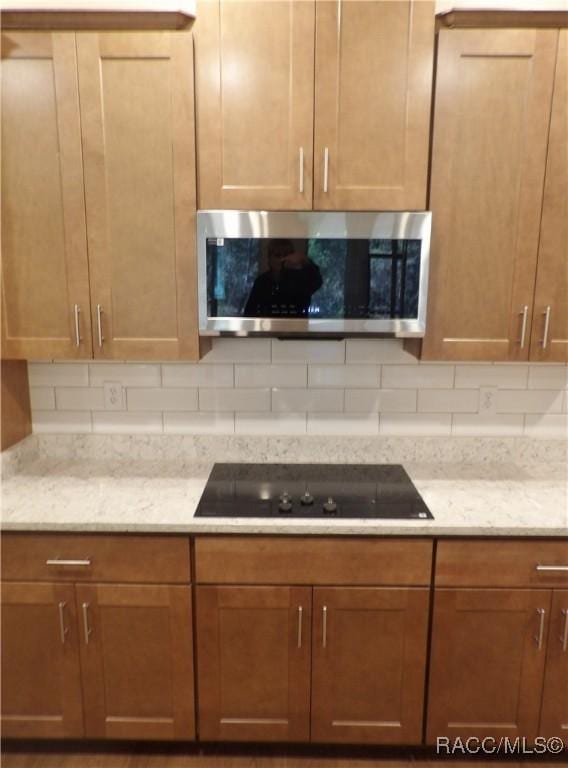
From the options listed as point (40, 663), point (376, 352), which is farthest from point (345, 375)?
point (40, 663)

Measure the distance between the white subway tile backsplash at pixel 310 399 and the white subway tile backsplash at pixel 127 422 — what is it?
19.5 inches

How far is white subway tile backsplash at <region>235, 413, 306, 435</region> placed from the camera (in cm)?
209

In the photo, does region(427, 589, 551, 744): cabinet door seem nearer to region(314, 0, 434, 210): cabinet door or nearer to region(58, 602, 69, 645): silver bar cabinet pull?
region(58, 602, 69, 645): silver bar cabinet pull

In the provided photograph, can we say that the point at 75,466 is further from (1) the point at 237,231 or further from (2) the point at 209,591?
(1) the point at 237,231

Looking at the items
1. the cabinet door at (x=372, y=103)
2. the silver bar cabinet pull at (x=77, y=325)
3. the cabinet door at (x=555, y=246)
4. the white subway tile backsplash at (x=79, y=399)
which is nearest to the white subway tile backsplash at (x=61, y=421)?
the white subway tile backsplash at (x=79, y=399)

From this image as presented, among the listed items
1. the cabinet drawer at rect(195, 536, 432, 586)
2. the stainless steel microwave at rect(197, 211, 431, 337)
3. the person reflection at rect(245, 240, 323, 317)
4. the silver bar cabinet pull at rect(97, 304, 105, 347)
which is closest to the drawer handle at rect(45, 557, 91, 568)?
the cabinet drawer at rect(195, 536, 432, 586)

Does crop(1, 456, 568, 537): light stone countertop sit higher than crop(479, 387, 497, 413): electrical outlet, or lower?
lower

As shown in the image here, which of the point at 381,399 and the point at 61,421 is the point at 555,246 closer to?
the point at 381,399

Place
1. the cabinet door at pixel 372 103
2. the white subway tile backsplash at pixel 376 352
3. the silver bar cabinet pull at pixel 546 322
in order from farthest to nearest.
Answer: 1. the white subway tile backsplash at pixel 376 352
2. the silver bar cabinet pull at pixel 546 322
3. the cabinet door at pixel 372 103

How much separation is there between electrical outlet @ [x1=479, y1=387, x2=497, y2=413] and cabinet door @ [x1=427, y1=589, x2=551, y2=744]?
0.72 meters

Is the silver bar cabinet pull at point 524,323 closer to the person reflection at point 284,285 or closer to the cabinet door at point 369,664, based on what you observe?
the person reflection at point 284,285

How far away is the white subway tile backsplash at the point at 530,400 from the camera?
2070 mm

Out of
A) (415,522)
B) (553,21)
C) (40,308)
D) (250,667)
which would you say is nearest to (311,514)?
(415,522)

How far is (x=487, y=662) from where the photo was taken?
164 cm
